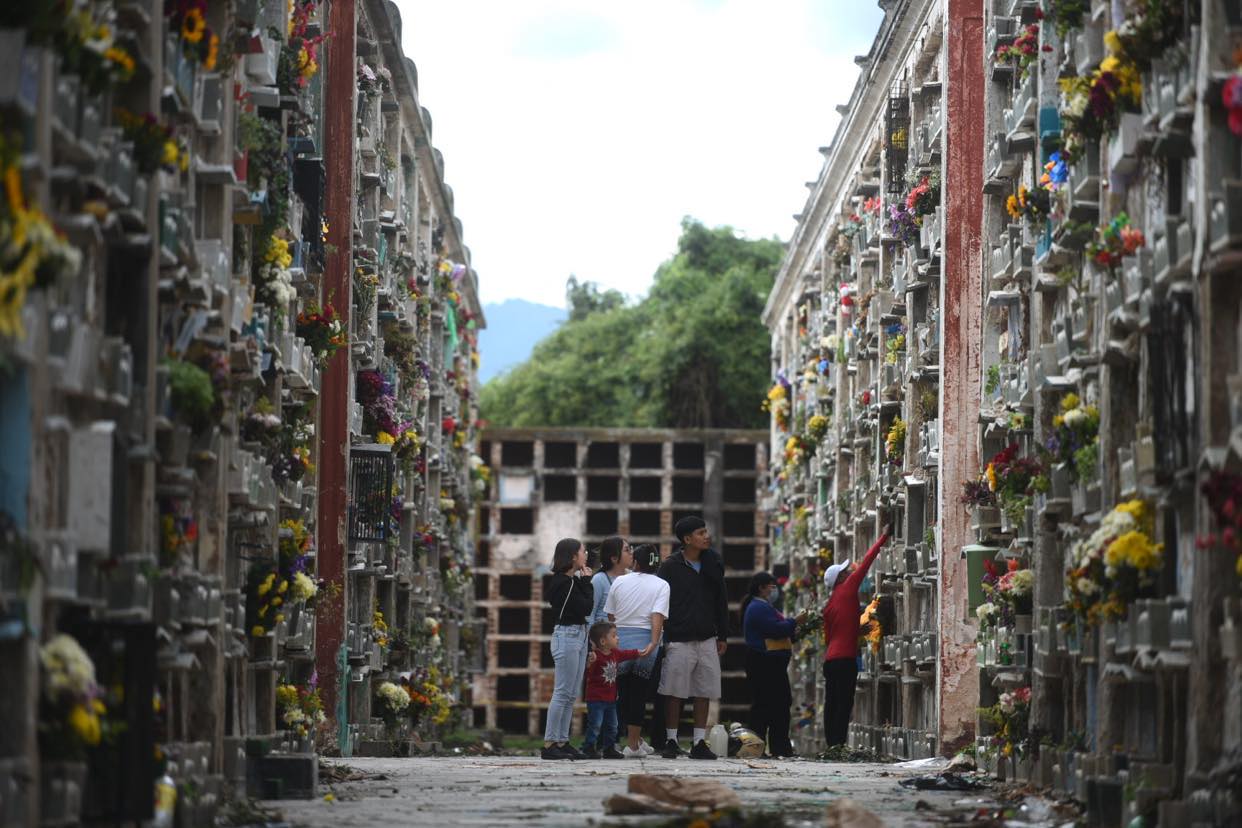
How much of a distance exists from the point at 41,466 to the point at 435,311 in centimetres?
3054

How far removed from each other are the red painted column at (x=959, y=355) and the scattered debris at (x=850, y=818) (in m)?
13.9

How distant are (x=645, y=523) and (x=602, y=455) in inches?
75.0

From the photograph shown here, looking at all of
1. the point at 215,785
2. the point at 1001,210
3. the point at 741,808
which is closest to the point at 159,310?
the point at 215,785

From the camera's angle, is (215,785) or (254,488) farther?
(254,488)

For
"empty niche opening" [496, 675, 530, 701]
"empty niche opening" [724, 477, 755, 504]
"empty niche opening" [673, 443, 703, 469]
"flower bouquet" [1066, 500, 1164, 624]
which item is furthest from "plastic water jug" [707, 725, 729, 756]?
"empty niche opening" [724, 477, 755, 504]

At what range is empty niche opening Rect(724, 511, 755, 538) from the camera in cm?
5238

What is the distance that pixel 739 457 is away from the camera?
173ft

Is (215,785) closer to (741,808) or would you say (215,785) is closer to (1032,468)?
(741,808)

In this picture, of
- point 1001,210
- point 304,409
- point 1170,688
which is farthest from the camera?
point 1001,210

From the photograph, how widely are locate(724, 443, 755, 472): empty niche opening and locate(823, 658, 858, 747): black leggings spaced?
25026 mm

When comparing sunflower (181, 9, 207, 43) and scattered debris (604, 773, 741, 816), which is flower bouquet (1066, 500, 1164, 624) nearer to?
scattered debris (604, 773, 741, 816)

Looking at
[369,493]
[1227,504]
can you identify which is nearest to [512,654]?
[369,493]

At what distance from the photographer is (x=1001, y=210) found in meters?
26.7

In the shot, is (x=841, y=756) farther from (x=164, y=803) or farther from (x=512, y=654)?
(x=512, y=654)
